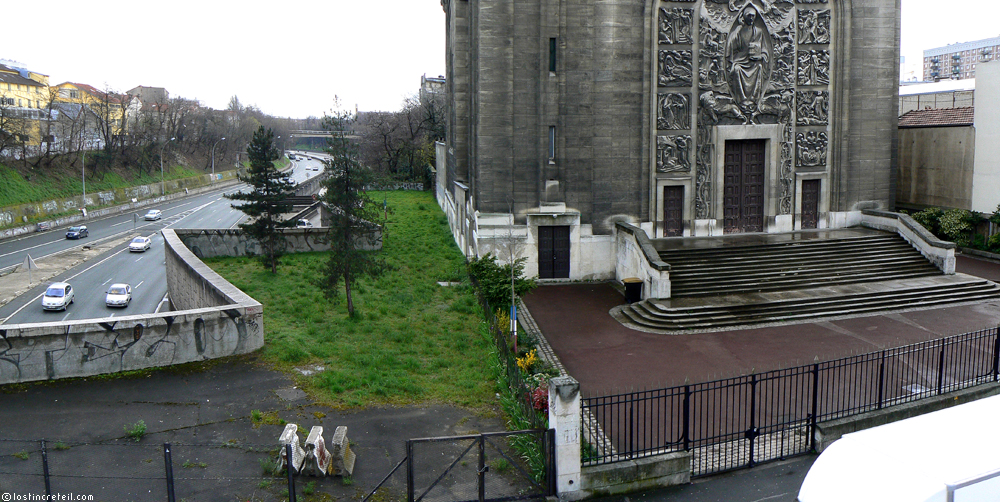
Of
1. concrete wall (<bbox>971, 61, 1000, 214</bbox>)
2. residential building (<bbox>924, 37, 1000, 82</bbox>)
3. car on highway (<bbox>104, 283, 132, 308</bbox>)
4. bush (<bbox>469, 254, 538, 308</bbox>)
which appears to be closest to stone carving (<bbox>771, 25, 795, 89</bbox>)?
concrete wall (<bbox>971, 61, 1000, 214</bbox>)

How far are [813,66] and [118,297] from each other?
Result: 3445 centimetres

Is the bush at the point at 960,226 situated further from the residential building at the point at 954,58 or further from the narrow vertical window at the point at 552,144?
the residential building at the point at 954,58

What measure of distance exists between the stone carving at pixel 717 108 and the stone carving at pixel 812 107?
8.70ft

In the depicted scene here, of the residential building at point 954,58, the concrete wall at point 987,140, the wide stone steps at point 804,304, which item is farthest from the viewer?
the residential building at point 954,58

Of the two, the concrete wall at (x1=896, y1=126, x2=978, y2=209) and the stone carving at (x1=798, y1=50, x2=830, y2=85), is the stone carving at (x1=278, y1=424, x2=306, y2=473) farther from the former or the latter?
the concrete wall at (x1=896, y1=126, x2=978, y2=209)

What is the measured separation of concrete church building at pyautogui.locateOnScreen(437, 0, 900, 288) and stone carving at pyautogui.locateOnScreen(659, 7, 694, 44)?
Answer: 2.1 inches

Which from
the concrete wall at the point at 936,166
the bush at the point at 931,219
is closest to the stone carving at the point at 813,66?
the concrete wall at the point at 936,166

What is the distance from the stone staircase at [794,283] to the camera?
21.5 meters

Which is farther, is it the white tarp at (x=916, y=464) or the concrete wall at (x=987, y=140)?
the concrete wall at (x=987, y=140)

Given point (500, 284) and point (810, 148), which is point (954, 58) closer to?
point (810, 148)

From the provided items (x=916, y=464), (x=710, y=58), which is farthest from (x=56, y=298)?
(x=916, y=464)

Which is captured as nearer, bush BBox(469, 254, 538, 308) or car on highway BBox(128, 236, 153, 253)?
bush BBox(469, 254, 538, 308)

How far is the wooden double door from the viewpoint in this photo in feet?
94.6

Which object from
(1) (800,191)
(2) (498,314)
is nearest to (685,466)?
(2) (498,314)
